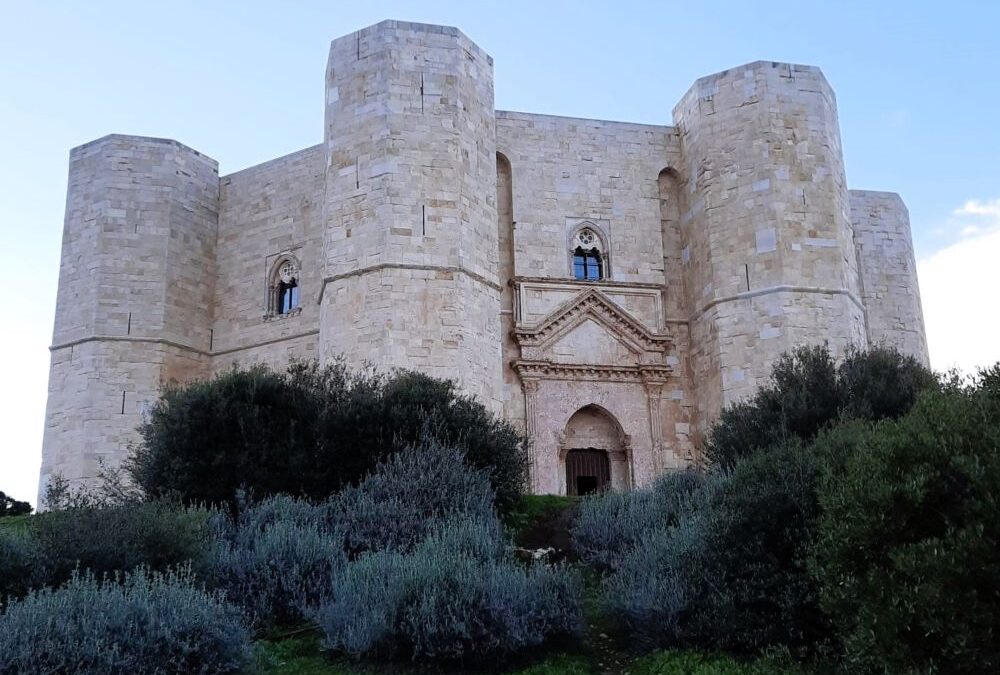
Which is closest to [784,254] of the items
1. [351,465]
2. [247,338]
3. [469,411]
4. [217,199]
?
[469,411]

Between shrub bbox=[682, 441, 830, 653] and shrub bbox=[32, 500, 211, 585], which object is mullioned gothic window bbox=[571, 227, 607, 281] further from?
shrub bbox=[32, 500, 211, 585]

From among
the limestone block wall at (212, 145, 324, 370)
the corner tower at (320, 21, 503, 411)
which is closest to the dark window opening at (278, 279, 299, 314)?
the limestone block wall at (212, 145, 324, 370)

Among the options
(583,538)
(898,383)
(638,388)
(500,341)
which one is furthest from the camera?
(638,388)

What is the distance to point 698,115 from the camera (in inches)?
758

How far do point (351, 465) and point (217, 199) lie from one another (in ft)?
35.6

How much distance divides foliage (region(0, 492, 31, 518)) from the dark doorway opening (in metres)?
9.28

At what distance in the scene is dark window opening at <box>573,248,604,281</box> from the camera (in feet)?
62.8

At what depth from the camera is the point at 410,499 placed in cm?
1082

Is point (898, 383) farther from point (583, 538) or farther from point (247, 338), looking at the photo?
point (247, 338)

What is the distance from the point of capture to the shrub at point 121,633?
6.81 metres

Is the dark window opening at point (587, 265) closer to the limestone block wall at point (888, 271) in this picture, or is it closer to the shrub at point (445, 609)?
the limestone block wall at point (888, 271)

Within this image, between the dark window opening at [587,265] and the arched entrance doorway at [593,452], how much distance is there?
8.24ft

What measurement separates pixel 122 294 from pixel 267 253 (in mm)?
2833

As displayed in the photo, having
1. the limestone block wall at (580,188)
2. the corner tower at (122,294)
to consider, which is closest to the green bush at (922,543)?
the limestone block wall at (580,188)
